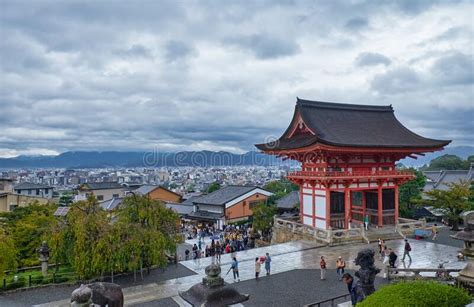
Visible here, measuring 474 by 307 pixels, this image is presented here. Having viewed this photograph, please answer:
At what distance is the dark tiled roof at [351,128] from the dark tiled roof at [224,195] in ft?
61.5

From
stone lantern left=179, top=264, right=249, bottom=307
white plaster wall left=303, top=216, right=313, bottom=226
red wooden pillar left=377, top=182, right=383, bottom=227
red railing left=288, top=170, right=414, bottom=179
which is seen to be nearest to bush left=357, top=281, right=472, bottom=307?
stone lantern left=179, top=264, right=249, bottom=307

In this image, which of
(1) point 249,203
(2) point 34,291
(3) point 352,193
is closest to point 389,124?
(3) point 352,193

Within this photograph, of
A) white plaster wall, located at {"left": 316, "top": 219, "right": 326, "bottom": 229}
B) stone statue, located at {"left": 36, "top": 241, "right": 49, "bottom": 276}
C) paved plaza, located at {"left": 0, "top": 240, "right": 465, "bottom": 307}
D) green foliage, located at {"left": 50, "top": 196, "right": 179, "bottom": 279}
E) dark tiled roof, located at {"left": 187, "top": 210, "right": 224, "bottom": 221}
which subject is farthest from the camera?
dark tiled roof, located at {"left": 187, "top": 210, "right": 224, "bottom": 221}

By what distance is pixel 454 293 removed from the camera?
34.1 ft

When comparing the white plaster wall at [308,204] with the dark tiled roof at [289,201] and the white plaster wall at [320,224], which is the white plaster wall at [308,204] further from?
the dark tiled roof at [289,201]

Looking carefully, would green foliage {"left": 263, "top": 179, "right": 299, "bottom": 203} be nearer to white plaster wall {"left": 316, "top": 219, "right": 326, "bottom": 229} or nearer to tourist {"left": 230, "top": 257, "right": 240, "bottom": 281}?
white plaster wall {"left": 316, "top": 219, "right": 326, "bottom": 229}

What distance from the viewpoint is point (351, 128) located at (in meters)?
32.7

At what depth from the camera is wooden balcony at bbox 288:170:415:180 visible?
→ 29031mm

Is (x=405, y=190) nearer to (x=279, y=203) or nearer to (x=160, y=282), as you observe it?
(x=279, y=203)

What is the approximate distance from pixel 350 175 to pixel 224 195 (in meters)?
28.1

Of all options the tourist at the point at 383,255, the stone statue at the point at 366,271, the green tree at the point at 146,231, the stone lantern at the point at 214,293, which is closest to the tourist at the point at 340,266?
the tourist at the point at 383,255

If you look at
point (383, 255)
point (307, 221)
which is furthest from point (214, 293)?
point (307, 221)

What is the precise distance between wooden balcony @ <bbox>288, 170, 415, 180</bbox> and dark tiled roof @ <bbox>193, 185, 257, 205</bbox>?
20852mm

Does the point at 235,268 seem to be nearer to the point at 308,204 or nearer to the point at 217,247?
the point at 217,247
